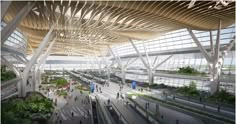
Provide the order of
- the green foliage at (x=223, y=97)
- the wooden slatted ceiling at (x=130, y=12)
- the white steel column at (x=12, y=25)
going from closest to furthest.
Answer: the white steel column at (x=12, y=25)
the wooden slatted ceiling at (x=130, y=12)
the green foliage at (x=223, y=97)

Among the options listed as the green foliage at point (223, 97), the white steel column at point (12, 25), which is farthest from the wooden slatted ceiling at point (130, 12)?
the green foliage at point (223, 97)

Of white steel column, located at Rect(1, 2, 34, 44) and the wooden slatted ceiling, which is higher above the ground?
the wooden slatted ceiling

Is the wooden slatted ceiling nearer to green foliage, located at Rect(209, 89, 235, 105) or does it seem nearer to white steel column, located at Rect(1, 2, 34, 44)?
white steel column, located at Rect(1, 2, 34, 44)

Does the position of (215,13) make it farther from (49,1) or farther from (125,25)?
(49,1)

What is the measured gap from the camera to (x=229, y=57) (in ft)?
112

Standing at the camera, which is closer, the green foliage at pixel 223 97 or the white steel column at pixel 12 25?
the white steel column at pixel 12 25

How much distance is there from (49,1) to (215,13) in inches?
585

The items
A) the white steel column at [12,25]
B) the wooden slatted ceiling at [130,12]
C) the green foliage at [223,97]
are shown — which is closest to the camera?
the white steel column at [12,25]

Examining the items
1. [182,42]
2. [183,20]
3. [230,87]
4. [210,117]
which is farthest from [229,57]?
[210,117]

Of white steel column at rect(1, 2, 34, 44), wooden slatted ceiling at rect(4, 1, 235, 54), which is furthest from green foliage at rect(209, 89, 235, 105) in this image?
white steel column at rect(1, 2, 34, 44)

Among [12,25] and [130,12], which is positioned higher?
[130,12]

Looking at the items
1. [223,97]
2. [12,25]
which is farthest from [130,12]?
[223,97]

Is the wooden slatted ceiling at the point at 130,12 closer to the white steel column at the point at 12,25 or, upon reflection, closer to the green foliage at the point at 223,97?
the white steel column at the point at 12,25

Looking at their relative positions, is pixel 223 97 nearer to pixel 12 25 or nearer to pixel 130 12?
pixel 130 12
